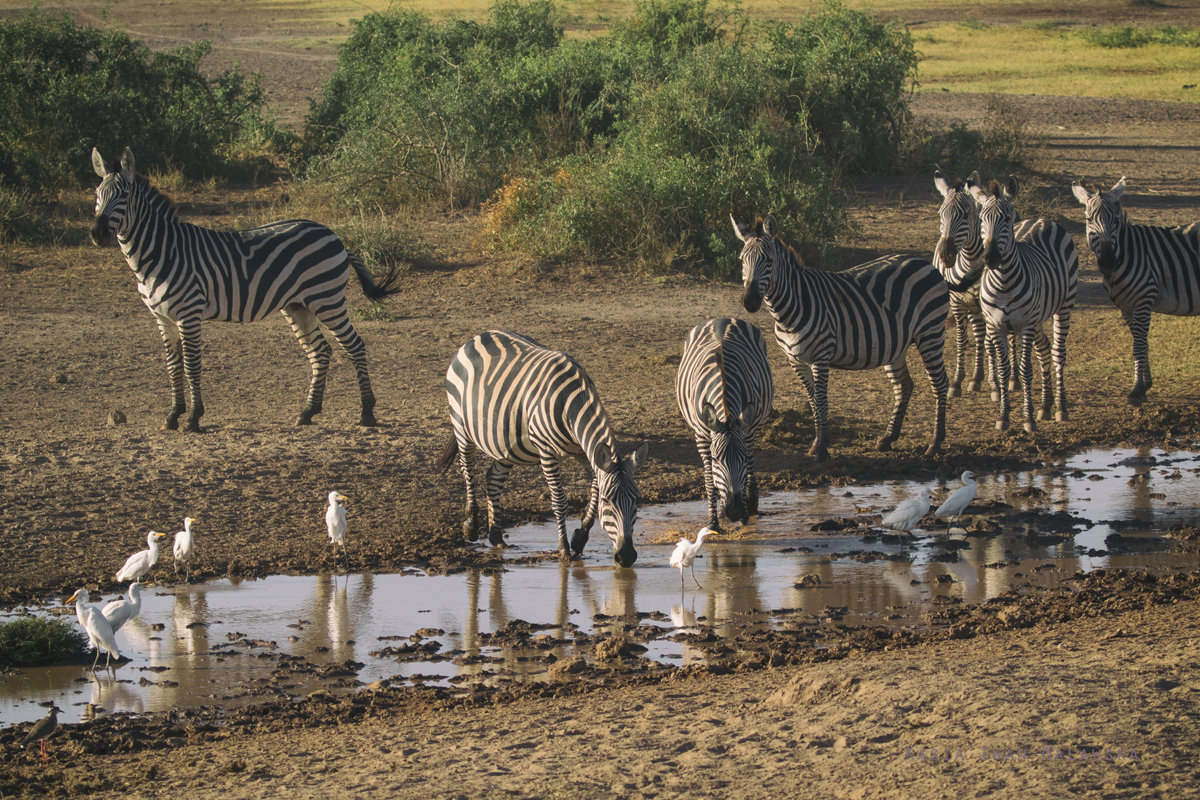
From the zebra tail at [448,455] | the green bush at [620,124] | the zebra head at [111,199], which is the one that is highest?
the green bush at [620,124]

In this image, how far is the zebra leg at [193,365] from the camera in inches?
380

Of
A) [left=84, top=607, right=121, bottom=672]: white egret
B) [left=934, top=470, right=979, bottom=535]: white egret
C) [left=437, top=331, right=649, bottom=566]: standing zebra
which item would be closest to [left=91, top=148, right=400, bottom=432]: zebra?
[left=437, top=331, right=649, bottom=566]: standing zebra

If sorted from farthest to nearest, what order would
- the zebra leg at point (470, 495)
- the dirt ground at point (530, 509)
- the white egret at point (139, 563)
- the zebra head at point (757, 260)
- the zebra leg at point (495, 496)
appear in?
1. the zebra head at point (757, 260)
2. the zebra leg at point (470, 495)
3. the zebra leg at point (495, 496)
4. the white egret at point (139, 563)
5. the dirt ground at point (530, 509)

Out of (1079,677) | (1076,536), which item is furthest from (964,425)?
(1079,677)

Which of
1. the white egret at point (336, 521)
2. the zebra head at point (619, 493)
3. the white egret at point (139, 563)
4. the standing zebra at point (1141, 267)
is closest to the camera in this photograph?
the white egret at point (139, 563)

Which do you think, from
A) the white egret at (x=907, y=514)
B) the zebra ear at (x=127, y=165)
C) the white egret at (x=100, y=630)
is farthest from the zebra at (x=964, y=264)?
the white egret at (x=100, y=630)

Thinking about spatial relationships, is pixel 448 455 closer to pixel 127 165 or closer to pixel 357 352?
pixel 357 352

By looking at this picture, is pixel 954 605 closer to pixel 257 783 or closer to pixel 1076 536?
pixel 1076 536

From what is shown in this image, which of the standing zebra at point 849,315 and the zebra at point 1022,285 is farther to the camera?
the zebra at point 1022,285

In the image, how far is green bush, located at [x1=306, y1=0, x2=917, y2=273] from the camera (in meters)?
15.2

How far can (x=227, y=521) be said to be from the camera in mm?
7844

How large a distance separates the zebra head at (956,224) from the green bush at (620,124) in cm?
491

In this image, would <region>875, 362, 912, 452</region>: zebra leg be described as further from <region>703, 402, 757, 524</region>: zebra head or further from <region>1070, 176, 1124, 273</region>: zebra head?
<region>703, 402, 757, 524</region>: zebra head

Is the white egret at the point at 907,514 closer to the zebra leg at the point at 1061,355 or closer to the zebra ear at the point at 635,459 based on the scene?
the zebra ear at the point at 635,459
